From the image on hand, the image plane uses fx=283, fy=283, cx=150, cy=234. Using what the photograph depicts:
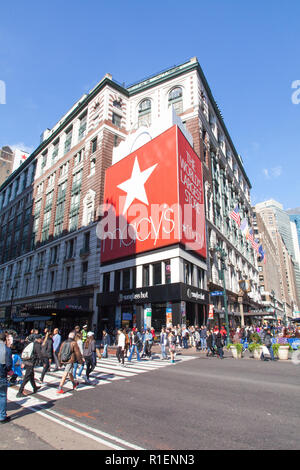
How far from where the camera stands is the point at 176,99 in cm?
4300

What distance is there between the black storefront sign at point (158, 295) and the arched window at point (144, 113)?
27841mm

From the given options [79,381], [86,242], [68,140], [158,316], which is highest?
[68,140]

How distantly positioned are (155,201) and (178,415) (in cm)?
2419

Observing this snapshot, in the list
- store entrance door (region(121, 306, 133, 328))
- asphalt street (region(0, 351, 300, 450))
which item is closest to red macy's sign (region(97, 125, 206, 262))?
store entrance door (region(121, 306, 133, 328))

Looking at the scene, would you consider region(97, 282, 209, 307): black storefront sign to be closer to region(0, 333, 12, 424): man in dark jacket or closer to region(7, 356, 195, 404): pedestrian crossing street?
region(7, 356, 195, 404): pedestrian crossing street

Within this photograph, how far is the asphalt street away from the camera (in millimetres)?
5070

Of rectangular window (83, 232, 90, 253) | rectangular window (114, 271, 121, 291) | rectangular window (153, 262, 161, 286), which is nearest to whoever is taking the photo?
rectangular window (153, 262, 161, 286)

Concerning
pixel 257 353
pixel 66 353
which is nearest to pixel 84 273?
pixel 257 353

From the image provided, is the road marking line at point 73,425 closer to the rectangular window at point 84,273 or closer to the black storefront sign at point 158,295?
the black storefront sign at point 158,295

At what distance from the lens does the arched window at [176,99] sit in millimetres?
42244

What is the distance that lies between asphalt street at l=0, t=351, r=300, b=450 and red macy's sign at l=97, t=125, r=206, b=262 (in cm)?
1772

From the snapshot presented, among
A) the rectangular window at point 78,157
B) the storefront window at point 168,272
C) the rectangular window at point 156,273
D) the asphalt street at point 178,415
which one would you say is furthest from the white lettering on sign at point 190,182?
the asphalt street at point 178,415

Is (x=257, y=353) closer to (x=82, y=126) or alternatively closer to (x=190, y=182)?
(x=190, y=182)

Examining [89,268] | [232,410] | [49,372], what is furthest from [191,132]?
[232,410]
